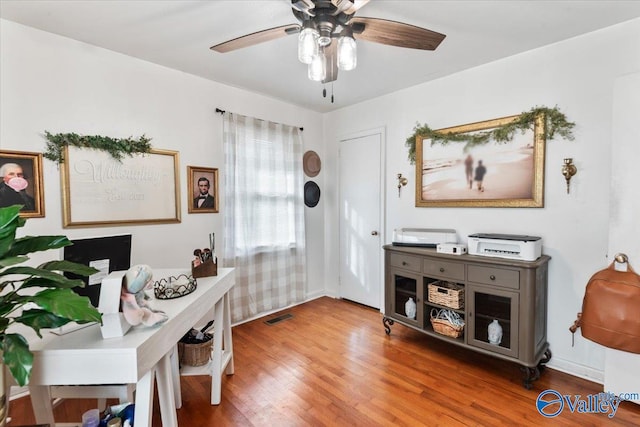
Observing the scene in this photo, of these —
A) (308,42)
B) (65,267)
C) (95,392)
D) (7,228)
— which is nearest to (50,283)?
(65,267)

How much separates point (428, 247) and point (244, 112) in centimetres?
237

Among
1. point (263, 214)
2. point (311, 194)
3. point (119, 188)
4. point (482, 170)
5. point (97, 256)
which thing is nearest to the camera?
point (97, 256)

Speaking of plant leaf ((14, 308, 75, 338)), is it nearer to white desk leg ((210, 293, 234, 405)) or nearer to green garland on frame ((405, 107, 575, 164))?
white desk leg ((210, 293, 234, 405))

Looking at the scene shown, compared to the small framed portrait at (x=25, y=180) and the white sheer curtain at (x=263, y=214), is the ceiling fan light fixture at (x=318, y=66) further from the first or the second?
the small framed portrait at (x=25, y=180)

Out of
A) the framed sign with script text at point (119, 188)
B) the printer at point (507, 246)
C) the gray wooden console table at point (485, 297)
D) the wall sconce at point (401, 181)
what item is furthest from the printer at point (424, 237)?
the framed sign with script text at point (119, 188)

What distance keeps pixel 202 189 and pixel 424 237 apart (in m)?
2.19

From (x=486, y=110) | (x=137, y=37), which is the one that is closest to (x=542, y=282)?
(x=486, y=110)

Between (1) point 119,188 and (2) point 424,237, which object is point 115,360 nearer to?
(1) point 119,188

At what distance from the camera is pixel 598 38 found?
2.12m

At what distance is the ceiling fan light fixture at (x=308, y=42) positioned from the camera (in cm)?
142

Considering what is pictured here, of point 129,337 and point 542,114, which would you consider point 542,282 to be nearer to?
point 542,114

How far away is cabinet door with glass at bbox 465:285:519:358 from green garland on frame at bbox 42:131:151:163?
297cm

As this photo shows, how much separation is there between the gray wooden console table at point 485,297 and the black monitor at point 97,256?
86.0 inches

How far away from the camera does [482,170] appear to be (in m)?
2.69
